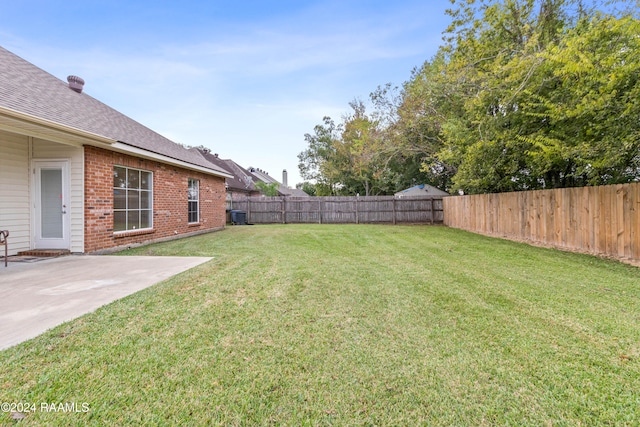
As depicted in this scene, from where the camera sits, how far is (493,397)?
66.6 inches

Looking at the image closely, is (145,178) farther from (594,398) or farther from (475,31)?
(475,31)

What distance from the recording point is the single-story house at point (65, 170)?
17.0 ft

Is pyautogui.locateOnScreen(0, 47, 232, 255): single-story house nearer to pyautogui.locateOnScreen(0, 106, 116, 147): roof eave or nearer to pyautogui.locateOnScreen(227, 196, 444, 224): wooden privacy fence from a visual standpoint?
pyautogui.locateOnScreen(0, 106, 116, 147): roof eave

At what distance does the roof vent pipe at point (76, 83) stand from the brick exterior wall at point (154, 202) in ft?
9.68

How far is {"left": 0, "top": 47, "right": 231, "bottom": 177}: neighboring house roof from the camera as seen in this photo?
4685 mm

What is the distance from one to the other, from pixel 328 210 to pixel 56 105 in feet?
40.8

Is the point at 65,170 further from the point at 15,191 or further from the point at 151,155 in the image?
the point at 151,155

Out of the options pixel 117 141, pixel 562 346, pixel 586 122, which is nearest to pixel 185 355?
pixel 562 346

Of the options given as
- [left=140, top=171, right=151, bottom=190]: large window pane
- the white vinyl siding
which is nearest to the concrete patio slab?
the white vinyl siding

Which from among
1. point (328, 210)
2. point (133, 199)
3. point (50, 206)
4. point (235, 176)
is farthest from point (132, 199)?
point (235, 176)

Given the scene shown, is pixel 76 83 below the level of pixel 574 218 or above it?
above

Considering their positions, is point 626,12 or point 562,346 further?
point 626,12

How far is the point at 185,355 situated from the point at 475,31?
1061cm

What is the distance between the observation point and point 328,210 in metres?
16.5
